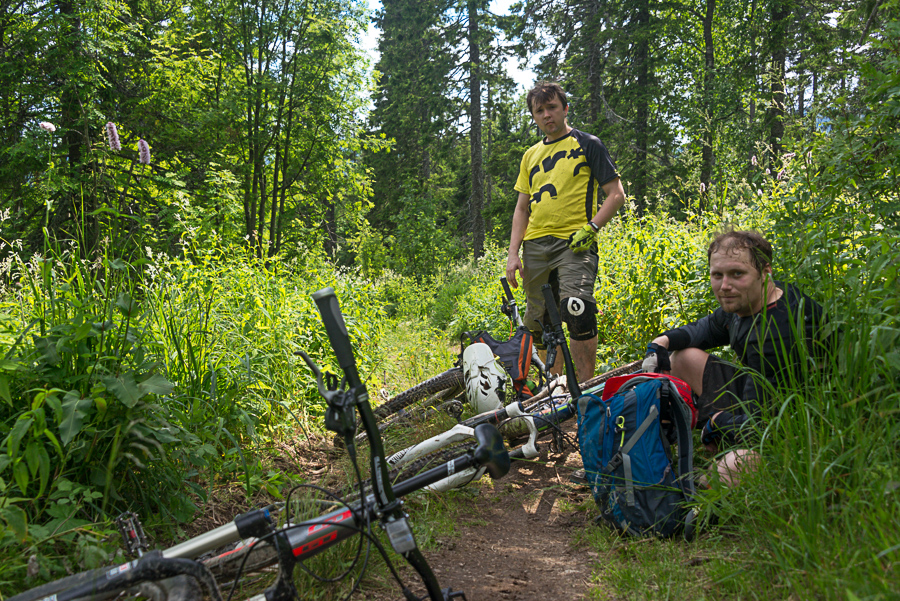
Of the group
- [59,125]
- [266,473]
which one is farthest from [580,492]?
[59,125]

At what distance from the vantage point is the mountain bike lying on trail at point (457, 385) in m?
4.10

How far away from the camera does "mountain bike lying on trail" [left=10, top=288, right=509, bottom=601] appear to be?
1455 millimetres

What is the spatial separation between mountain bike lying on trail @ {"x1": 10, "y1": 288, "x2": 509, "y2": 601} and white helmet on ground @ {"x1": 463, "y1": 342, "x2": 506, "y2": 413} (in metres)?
2.26

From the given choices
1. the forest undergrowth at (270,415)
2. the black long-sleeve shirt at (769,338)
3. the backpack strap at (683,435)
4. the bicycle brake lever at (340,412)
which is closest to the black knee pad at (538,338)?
the forest undergrowth at (270,415)

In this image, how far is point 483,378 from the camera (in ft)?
13.1

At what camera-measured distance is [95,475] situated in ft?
7.25

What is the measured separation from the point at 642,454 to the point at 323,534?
1534 millimetres

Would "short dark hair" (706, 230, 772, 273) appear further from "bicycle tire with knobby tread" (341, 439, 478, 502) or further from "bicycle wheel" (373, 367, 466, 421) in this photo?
"bicycle wheel" (373, 367, 466, 421)

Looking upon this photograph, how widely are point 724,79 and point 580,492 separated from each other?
50.4 feet

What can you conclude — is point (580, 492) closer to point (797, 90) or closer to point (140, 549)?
point (140, 549)

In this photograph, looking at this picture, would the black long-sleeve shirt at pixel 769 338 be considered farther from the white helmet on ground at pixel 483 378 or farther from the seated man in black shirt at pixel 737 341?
the white helmet on ground at pixel 483 378

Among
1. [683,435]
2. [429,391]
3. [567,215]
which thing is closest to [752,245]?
[683,435]

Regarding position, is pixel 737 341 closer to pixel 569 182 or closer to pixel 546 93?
pixel 569 182

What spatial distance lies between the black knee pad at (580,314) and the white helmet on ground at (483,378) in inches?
26.2
